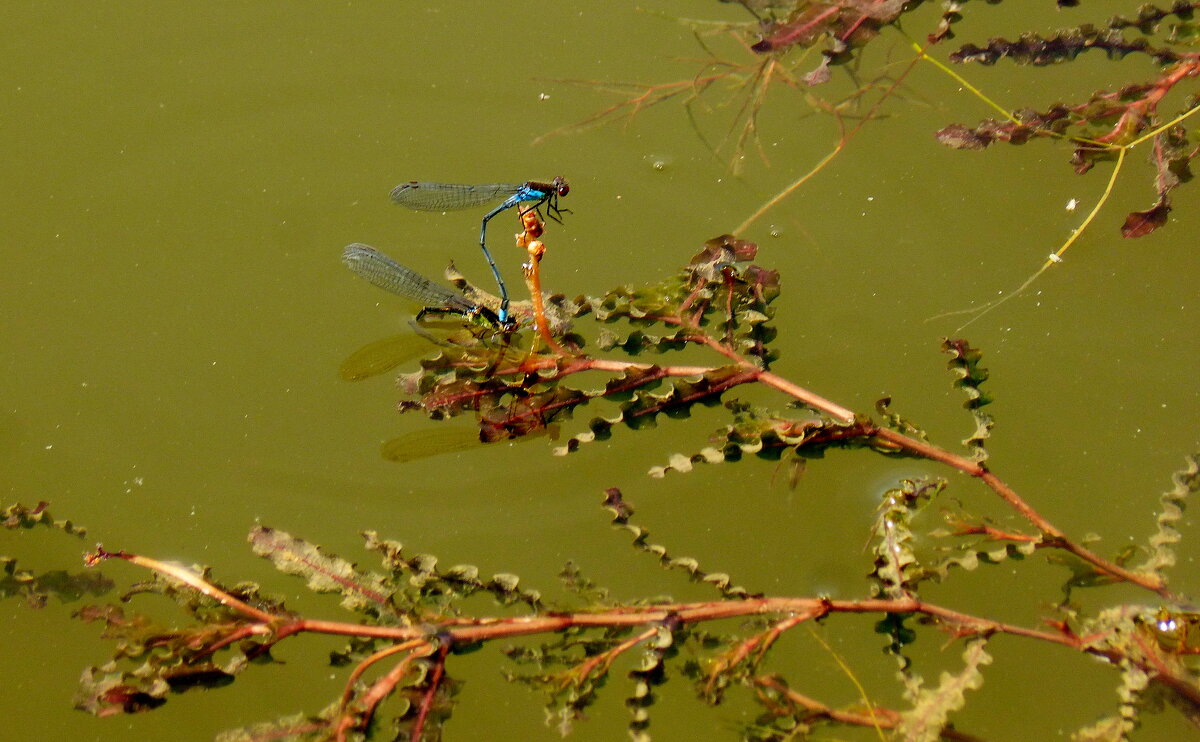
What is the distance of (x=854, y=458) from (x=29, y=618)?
121 inches

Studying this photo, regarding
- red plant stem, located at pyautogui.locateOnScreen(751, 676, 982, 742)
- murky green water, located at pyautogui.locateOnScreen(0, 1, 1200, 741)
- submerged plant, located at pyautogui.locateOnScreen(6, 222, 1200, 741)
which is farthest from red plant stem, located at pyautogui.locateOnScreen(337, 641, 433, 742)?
murky green water, located at pyautogui.locateOnScreen(0, 1, 1200, 741)

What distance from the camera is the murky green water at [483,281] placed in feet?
11.0

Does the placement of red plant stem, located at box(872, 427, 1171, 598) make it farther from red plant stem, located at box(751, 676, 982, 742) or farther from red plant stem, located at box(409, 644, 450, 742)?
red plant stem, located at box(409, 644, 450, 742)

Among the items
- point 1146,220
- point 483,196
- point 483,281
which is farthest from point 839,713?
point 483,196

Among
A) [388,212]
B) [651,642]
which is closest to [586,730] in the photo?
[651,642]

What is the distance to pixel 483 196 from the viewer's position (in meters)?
3.93

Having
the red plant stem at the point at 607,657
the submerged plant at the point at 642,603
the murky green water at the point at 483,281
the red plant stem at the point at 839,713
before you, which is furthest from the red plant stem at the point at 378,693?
the murky green water at the point at 483,281

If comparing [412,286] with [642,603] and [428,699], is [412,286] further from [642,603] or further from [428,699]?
[428,699]

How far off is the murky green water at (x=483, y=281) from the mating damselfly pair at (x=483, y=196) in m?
0.07

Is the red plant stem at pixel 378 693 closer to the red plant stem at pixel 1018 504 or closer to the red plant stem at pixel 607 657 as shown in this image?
the red plant stem at pixel 607 657

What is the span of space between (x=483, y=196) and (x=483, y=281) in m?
0.40

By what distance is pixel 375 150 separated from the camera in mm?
4109

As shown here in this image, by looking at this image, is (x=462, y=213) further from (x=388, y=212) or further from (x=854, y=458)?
(x=854, y=458)

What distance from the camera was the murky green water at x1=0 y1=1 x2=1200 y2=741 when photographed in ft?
11.0
